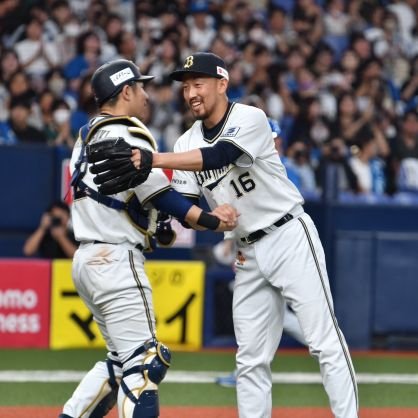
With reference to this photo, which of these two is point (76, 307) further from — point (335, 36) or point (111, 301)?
point (335, 36)

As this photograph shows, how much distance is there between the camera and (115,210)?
571 cm

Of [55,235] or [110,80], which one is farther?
[55,235]

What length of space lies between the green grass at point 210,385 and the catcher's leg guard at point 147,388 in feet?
7.25

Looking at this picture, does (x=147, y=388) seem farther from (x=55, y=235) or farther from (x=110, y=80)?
(x=55, y=235)

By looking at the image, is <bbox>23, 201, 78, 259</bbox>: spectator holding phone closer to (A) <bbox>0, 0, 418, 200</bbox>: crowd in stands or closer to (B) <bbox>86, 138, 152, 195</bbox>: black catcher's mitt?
(A) <bbox>0, 0, 418, 200</bbox>: crowd in stands

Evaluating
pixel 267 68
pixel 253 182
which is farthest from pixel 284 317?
pixel 267 68

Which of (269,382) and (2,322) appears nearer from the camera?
(269,382)

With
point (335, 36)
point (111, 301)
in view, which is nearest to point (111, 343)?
point (111, 301)

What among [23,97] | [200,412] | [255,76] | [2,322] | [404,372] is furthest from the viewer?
[255,76]

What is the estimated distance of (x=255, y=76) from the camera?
44.9ft

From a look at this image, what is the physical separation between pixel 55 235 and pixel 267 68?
4530 millimetres

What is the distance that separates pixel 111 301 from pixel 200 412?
2061 mm

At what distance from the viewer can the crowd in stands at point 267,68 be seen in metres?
11.9

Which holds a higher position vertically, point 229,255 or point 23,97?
point 23,97
